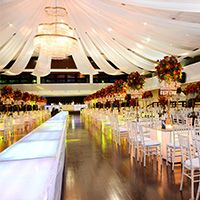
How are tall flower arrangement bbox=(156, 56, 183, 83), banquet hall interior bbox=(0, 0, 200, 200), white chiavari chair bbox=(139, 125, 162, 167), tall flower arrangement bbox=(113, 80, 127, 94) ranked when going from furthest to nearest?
1. tall flower arrangement bbox=(113, 80, 127, 94)
2. tall flower arrangement bbox=(156, 56, 183, 83)
3. white chiavari chair bbox=(139, 125, 162, 167)
4. banquet hall interior bbox=(0, 0, 200, 200)

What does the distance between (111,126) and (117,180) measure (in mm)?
5287

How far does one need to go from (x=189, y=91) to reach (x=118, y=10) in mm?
4513

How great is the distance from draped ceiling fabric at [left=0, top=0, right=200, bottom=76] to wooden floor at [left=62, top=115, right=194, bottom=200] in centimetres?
420

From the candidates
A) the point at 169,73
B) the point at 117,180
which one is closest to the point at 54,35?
the point at 169,73

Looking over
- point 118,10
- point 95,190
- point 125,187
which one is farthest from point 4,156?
point 118,10

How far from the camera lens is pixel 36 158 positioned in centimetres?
219

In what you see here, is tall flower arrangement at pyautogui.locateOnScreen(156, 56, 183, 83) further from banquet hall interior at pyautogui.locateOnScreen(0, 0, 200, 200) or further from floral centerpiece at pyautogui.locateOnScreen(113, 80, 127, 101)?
floral centerpiece at pyautogui.locateOnScreen(113, 80, 127, 101)

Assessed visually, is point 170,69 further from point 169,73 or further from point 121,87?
point 121,87

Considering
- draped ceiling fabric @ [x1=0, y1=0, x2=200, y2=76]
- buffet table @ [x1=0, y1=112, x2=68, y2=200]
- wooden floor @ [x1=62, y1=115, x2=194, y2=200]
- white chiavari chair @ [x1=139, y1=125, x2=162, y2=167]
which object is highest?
draped ceiling fabric @ [x1=0, y1=0, x2=200, y2=76]

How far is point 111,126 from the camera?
9.17m

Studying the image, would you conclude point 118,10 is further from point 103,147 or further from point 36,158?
point 36,158

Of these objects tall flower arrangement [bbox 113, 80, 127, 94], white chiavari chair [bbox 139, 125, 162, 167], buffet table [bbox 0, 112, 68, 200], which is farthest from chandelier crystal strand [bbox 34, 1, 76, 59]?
buffet table [bbox 0, 112, 68, 200]

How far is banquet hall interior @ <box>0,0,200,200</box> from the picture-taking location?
257cm

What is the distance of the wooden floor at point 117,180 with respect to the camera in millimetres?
3260
